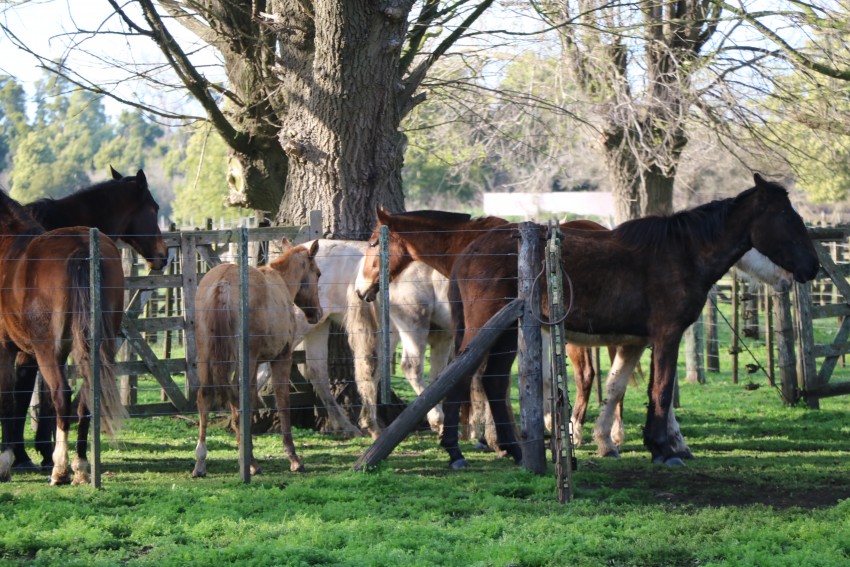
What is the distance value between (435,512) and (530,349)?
5.41ft

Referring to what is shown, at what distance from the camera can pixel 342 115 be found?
11.1m

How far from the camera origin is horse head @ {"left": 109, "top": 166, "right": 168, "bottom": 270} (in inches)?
410

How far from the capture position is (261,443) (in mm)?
10641

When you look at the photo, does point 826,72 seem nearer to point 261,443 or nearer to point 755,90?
point 755,90

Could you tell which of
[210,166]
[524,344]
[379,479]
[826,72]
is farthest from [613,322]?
[210,166]

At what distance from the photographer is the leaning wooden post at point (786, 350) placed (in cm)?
1321

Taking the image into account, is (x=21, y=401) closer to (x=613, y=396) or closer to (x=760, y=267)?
(x=613, y=396)

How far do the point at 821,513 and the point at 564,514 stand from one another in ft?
5.61

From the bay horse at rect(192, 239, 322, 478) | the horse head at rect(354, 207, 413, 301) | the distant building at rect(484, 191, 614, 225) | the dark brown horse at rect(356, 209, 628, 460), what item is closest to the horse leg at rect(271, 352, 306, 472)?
the bay horse at rect(192, 239, 322, 478)

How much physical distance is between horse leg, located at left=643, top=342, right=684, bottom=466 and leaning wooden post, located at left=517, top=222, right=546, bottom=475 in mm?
1568

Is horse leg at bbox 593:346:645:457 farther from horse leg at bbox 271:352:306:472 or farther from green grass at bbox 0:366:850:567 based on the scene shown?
horse leg at bbox 271:352:306:472

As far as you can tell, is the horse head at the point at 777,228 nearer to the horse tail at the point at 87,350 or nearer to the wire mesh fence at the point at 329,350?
the wire mesh fence at the point at 329,350

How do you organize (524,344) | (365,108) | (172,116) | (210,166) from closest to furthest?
(524,344), (365,108), (172,116), (210,166)

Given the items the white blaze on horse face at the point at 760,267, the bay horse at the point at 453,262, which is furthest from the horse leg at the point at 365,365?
the white blaze on horse face at the point at 760,267
